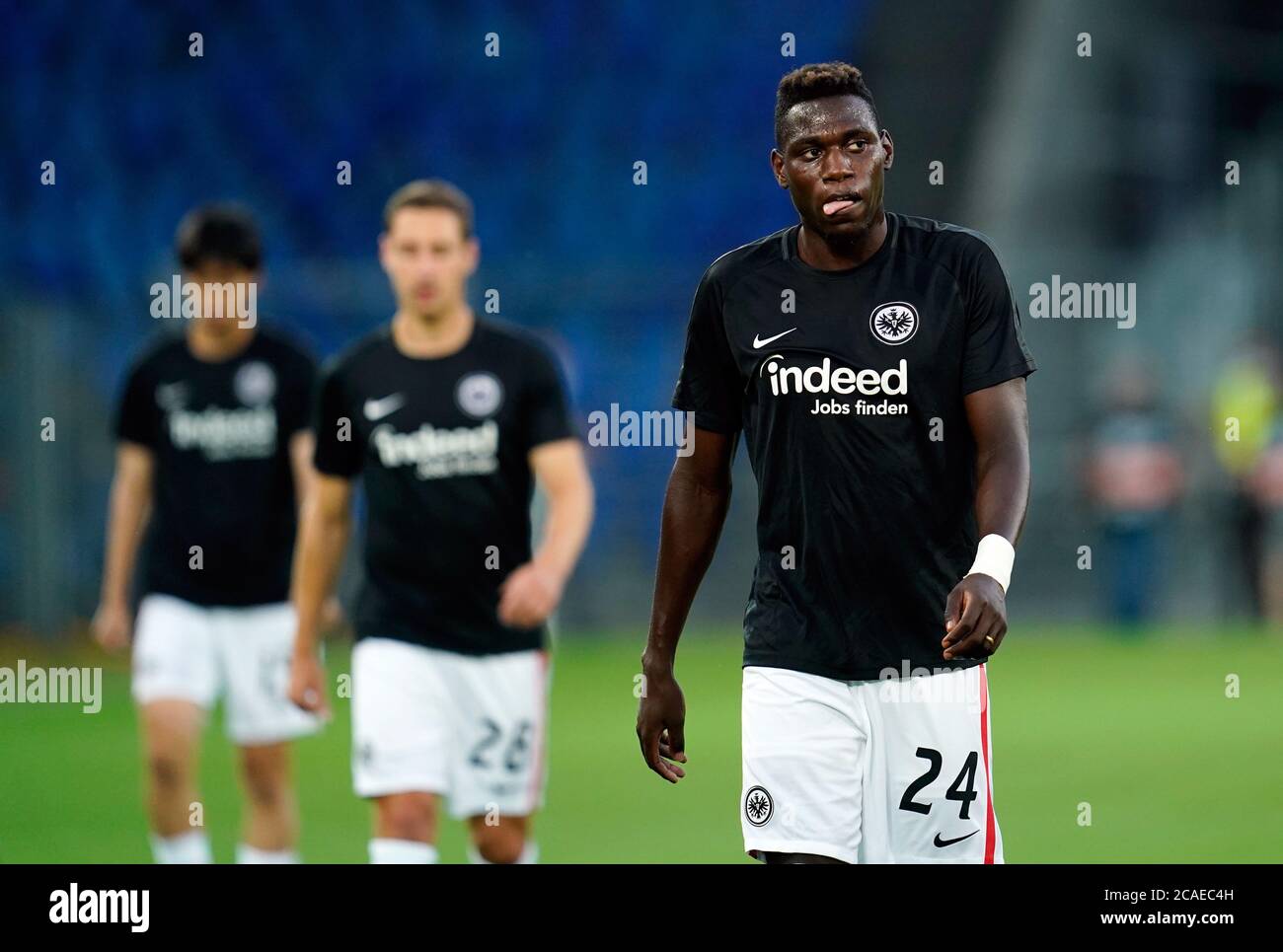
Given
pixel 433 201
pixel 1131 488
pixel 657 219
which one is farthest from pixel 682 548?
Result: pixel 657 219

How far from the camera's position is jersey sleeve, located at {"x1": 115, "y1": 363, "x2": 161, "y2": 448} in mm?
8789

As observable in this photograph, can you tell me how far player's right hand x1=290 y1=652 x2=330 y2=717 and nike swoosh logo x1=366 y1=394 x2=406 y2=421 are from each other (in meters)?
0.82

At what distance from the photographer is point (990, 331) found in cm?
481

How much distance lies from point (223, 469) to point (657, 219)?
12744 mm

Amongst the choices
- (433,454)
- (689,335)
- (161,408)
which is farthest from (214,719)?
(689,335)

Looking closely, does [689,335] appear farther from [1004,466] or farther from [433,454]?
[433,454]

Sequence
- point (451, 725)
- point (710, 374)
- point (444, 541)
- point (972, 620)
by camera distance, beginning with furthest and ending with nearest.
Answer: point (444, 541) < point (451, 725) < point (710, 374) < point (972, 620)

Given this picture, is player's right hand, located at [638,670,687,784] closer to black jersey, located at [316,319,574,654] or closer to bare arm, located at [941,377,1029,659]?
bare arm, located at [941,377,1029,659]

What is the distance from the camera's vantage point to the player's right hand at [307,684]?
683 cm

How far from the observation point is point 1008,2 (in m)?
22.1

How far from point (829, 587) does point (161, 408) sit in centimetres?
458

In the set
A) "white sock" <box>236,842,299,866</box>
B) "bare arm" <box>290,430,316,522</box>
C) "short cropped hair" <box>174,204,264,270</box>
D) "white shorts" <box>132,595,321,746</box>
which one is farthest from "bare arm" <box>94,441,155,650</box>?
"white sock" <box>236,842,299,866</box>

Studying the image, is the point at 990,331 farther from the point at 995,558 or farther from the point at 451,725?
the point at 451,725

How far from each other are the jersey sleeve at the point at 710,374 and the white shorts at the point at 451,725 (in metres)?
1.94
